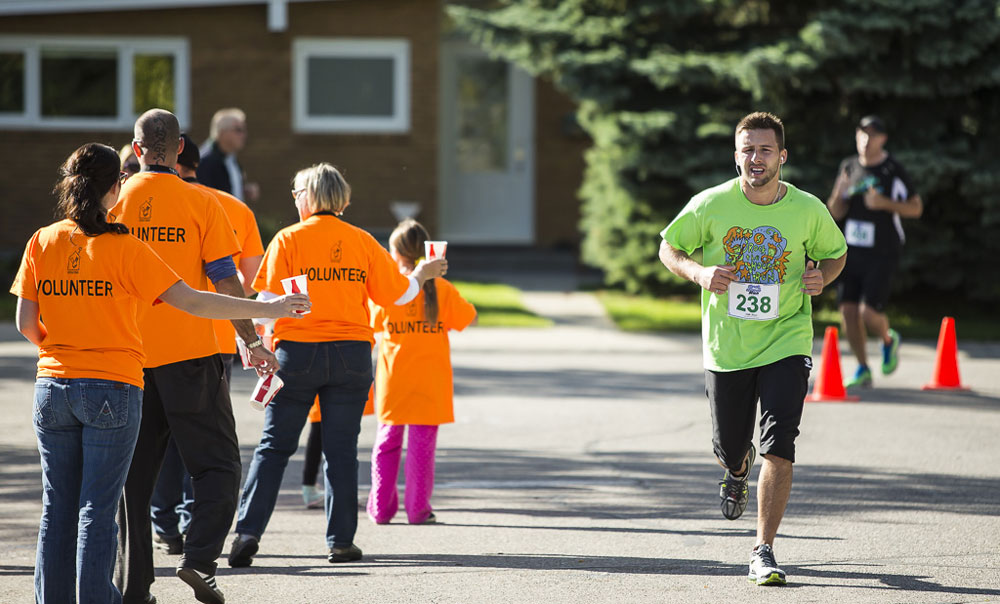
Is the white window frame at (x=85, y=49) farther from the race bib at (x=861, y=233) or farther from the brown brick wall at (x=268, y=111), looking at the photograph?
the race bib at (x=861, y=233)

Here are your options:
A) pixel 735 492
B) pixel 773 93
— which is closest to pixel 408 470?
pixel 735 492

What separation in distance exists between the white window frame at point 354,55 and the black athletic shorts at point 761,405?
14.5 meters

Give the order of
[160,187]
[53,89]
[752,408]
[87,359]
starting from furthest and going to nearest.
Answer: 1. [53,89]
2. [752,408]
3. [160,187]
4. [87,359]

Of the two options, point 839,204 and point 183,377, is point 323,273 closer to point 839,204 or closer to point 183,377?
point 183,377

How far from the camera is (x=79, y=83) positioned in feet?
64.5

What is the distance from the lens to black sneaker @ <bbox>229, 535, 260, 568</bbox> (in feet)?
18.9

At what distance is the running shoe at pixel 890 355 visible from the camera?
11.1 m

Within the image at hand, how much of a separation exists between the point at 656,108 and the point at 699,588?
11.4 m

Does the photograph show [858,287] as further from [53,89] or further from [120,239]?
[53,89]

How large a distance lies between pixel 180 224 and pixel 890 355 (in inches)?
298

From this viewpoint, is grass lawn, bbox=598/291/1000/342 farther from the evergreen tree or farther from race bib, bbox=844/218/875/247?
race bib, bbox=844/218/875/247

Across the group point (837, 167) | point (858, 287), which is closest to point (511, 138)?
point (837, 167)

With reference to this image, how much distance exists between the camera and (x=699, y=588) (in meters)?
5.45

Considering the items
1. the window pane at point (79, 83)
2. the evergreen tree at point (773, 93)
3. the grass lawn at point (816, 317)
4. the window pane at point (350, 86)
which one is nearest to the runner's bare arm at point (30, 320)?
the grass lawn at point (816, 317)
